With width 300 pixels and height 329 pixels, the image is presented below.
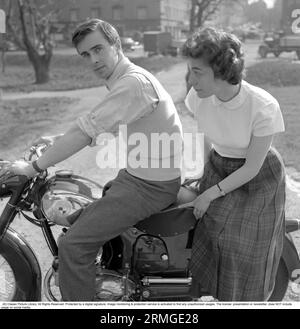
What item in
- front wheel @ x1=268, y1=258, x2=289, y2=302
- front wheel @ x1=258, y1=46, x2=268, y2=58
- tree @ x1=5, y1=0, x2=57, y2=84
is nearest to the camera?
front wheel @ x1=268, y1=258, x2=289, y2=302

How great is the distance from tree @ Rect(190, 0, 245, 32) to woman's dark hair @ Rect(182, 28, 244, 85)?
36.0 feet

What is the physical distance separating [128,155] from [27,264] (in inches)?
31.7

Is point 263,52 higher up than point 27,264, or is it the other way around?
point 27,264

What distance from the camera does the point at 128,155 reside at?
232 cm

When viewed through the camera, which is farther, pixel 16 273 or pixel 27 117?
pixel 27 117

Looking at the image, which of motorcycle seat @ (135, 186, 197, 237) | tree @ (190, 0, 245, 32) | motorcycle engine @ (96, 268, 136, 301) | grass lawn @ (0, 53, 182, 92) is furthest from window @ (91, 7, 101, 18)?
grass lawn @ (0, 53, 182, 92)

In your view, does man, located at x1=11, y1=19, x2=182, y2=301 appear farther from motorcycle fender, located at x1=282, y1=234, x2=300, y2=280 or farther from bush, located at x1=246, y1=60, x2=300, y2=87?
bush, located at x1=246, y1=60, x2=300, y2=87

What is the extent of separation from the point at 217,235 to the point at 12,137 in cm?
604

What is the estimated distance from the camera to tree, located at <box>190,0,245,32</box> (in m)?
13.5

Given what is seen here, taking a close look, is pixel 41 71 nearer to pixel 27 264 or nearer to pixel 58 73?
pixel 58 73

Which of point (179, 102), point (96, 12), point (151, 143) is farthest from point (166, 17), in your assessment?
point (151, 143)

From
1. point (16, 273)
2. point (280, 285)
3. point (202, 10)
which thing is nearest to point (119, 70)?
point (16, 273)

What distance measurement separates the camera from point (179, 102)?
1129 cm

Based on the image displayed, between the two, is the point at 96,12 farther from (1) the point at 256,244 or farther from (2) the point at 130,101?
(1) the point at 256,244
